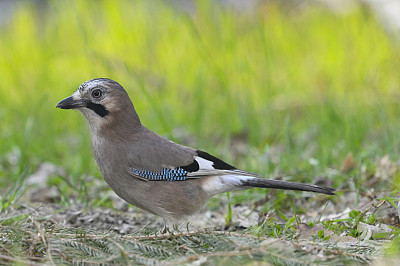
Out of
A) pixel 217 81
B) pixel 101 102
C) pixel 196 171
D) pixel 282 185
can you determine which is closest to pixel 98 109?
pixel 101 102

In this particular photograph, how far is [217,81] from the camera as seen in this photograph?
6.84 m

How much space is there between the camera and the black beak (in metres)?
3.55

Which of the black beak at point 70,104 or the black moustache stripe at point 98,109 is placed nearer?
the black beak at point 70,104

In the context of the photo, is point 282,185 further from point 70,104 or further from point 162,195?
point 70,104

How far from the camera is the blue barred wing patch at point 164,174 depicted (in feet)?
11.7

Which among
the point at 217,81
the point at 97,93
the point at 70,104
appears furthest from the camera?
the point at 217,81

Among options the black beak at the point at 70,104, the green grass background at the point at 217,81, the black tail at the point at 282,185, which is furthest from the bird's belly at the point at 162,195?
the green grass background at the point at 217,81

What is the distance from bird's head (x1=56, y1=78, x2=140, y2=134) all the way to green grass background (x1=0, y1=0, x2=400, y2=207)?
32.1 inches

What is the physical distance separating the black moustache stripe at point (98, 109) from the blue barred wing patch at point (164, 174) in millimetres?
461

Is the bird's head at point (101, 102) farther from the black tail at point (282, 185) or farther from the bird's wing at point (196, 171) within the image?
the black tail at point (282, 185)

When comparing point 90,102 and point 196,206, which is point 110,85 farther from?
point 196,206

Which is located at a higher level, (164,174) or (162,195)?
(164,174)

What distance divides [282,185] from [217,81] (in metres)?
3.60

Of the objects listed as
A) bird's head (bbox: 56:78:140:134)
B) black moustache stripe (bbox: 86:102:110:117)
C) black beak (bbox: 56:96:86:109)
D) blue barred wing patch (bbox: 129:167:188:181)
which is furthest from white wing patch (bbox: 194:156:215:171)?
black beak (bbox: 56:96:86:109)
